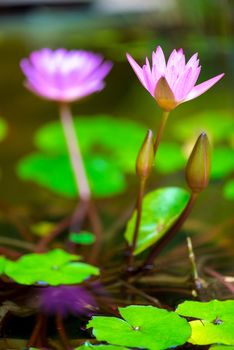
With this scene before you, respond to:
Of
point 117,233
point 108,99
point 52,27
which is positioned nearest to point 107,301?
point 117,233

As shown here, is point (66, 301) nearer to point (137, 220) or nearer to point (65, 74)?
point (137, 220)

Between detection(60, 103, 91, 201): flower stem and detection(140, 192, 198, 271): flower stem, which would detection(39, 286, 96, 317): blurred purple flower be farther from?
detection(60, 103, 91, 201): flower stem

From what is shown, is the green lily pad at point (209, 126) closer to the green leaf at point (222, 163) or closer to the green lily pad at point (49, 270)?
the green leaf at point (222, 163)

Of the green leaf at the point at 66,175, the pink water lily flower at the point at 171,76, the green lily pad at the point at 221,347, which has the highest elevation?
the green leaf at the point at 66,175

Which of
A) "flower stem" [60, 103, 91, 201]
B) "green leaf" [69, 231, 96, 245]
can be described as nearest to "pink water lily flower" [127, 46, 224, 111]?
"green leaf" [69, 231, 96, 245]

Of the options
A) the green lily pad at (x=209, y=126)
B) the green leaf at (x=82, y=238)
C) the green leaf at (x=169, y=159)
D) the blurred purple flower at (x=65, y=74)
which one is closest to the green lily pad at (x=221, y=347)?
the green leaf at (x=82, y=238)

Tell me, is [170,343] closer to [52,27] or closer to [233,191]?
[233,191]

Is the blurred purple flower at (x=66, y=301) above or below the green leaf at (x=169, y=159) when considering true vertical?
below

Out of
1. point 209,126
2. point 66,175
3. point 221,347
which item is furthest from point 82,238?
point 209,126
